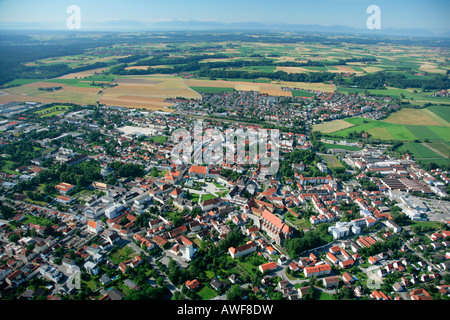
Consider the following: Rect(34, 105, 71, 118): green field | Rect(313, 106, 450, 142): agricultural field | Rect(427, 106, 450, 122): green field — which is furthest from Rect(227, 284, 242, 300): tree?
Rect(427, 106, 450, 122): green field

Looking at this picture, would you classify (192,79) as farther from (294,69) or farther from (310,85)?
(294,69)

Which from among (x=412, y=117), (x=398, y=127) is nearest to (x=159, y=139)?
(x=398, y=127)

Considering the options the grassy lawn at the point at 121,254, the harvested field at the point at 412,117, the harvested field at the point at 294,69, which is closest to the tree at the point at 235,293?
the grassy lawn at the point at 121,254

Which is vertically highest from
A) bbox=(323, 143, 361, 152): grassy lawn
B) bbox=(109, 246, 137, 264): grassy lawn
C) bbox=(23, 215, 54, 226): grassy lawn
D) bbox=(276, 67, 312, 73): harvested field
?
bbox=(276, 67, 312, 73): harvested field

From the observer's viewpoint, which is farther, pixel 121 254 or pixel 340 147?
pixel 340 147

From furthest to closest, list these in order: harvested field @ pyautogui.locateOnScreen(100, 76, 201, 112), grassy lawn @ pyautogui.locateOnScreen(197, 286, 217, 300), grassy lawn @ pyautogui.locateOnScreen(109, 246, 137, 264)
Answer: harvested field @ pyautogui.locateOnScreen(100, 76, 201, 112) < grassy lawn @ pyautogui.locateOnScreen(109, 246, 137, 264) < grassy lawn @ pyautogui.locateOnScreen(197, 286, 217, 300)

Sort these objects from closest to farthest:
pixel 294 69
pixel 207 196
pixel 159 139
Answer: pixel 207 196 → pixel 159 139 → pixel 294 69

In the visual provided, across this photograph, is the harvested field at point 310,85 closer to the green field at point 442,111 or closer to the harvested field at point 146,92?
the green field at point 442,111

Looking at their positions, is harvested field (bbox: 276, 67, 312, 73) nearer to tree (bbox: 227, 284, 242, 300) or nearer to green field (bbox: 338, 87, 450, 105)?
green field (bbox: 338, 87, 450, 105)

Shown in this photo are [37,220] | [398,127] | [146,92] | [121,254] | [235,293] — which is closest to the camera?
[235,293]
